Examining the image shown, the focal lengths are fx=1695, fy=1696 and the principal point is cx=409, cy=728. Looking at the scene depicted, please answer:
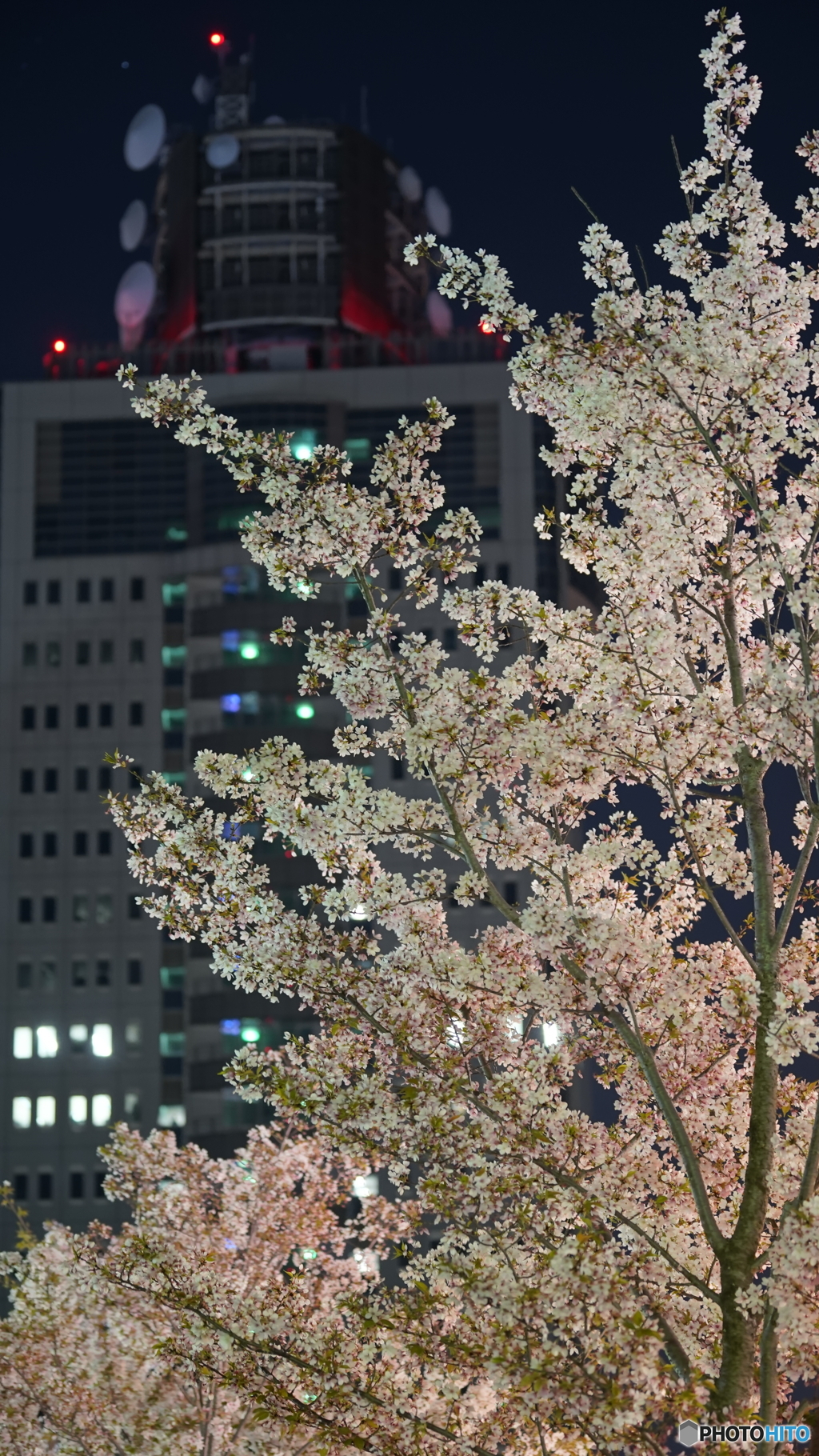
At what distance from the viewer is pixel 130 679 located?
9238 centimetres

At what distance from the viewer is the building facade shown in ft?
280

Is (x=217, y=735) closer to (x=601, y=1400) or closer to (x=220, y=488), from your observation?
(x=220, y=488)

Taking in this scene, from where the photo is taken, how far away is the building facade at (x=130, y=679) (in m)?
85.4

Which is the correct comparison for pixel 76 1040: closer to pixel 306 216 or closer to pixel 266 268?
pixel 266 268

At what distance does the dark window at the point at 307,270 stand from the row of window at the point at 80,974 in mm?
39393

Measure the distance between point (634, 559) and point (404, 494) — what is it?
5.92 feet

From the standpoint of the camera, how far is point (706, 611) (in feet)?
40.7

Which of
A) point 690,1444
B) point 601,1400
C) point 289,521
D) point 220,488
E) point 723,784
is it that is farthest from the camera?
point 220,488

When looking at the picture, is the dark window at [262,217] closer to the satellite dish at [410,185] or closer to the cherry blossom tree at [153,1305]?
the satellite dish at [410,185]

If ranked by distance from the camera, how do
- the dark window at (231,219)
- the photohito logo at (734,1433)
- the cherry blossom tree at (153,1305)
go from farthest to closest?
the dark window at (231,219), the cherry blossom tree at (153,1305), the photohito logo at (734,1433)

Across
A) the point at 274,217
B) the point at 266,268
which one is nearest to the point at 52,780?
the point at 266,268

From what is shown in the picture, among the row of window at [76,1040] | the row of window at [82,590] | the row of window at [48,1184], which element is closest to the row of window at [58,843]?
the row of window at [76,1040]

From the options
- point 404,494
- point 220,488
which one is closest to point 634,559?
point 404,494

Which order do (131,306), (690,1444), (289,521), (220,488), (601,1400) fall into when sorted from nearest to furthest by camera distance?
(601,1400), (690,1444), (289,521), (220,488), (131,306)
